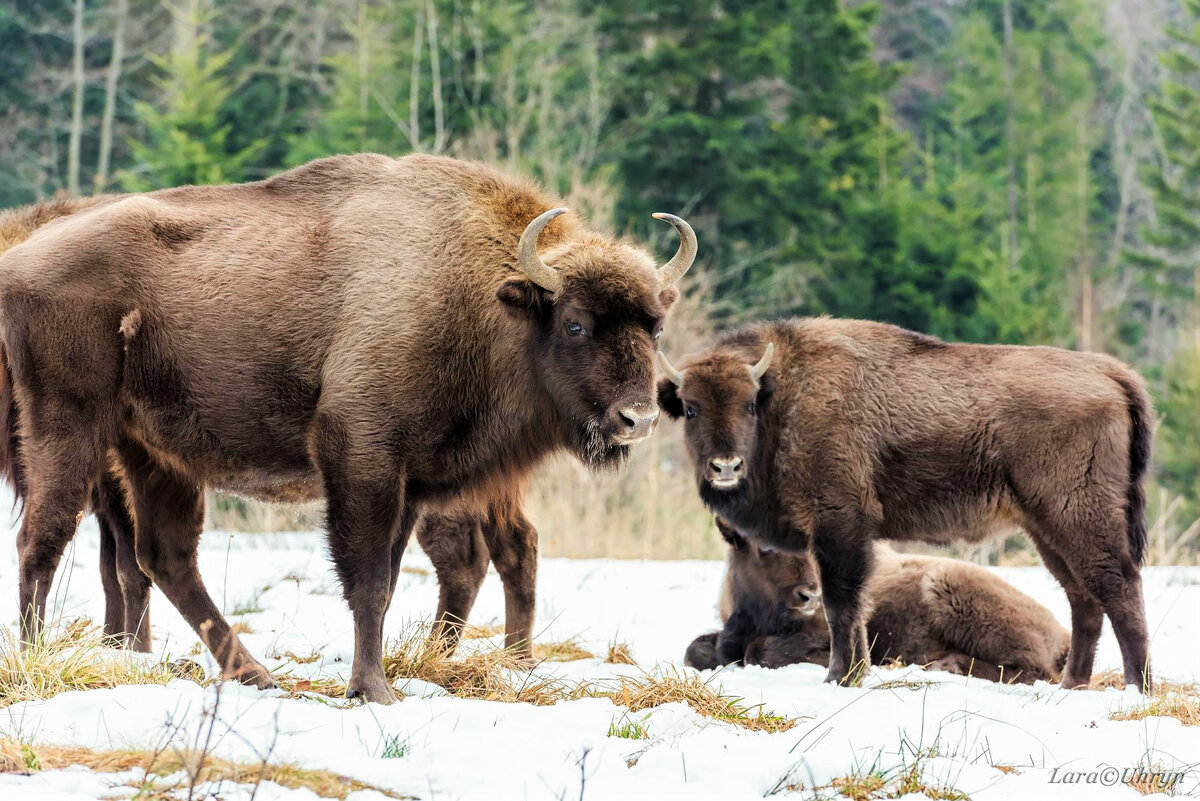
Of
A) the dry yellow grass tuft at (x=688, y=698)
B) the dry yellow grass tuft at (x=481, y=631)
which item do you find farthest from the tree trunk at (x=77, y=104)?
the dry yellow grass tuft at (x=688, y=698)

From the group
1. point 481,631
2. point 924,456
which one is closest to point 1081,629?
point 924,456

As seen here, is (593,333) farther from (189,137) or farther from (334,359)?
(189,137)

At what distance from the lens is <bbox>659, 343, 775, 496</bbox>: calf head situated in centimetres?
777

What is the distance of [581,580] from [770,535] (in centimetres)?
340

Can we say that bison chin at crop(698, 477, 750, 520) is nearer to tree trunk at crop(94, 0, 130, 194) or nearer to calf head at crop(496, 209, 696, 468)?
calf head at crop(496, 209, 696, 468)

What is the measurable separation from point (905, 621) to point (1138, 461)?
1.70 m

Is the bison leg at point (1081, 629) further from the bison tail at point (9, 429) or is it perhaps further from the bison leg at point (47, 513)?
the bison tail at point (9, 429)

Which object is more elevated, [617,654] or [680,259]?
[680,259]

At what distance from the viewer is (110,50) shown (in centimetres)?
3775

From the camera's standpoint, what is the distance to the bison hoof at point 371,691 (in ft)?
19.0

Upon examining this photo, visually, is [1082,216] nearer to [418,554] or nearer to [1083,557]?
[418,554]

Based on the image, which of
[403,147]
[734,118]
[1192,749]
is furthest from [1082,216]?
[1192,749]

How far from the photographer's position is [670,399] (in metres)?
8.41

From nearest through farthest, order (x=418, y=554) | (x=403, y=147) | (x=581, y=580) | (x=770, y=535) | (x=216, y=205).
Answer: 1. (x=216, y=205)
2. (x=770, y=535)
3. (x=581, y=580)
4. (x=418, y=554)
5. (x=403, y=147)
